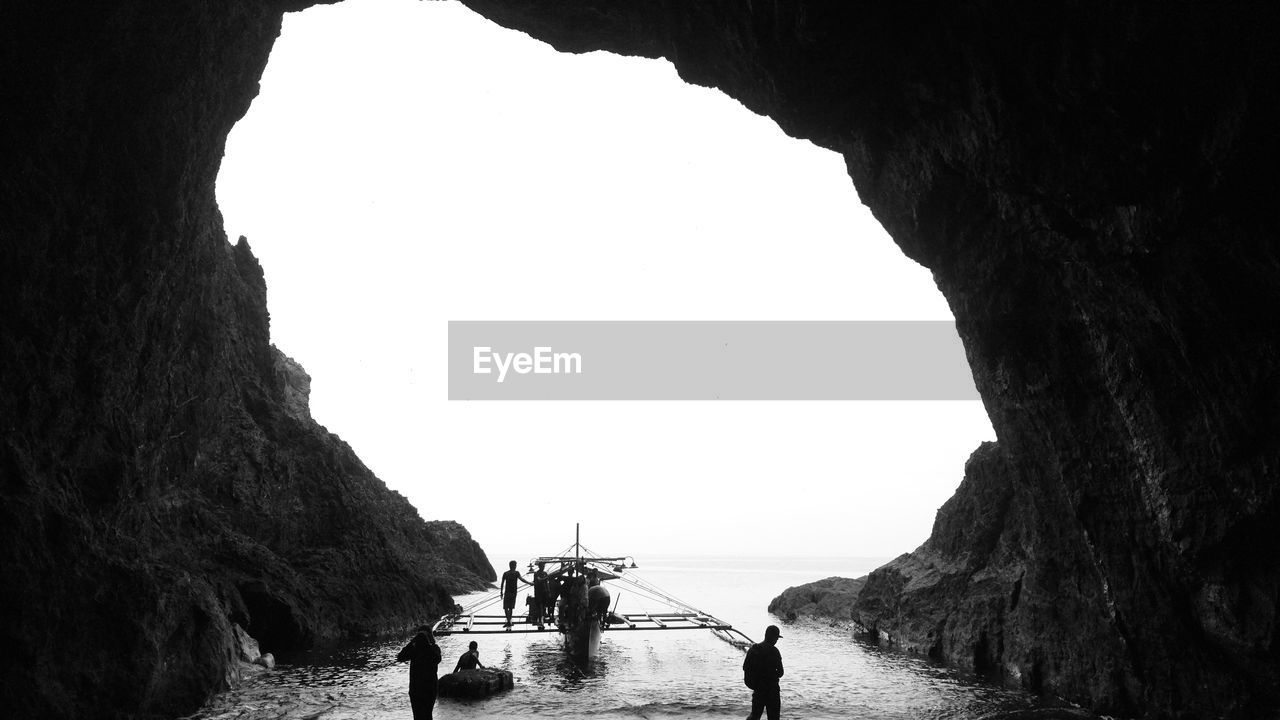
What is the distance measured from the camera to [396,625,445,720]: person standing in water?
1147cm

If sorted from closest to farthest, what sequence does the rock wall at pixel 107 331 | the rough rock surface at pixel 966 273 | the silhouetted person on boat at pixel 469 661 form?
the rough rock surface at pixel 966 273 → the rock wall at pixel 107 331 → the silhouetted person on boat at pixel 469 661

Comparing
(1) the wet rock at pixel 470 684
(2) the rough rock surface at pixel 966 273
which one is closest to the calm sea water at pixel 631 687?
(1) the wet rock at pixel 470 684

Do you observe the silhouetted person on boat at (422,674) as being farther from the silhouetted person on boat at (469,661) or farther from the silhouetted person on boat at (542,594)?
the silhouetted person on boat at (542,594)

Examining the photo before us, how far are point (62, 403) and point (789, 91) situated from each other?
48.4 ft

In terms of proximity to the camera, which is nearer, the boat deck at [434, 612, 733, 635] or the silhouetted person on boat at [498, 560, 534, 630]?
the boat deck at [434, 612, 733, 635]

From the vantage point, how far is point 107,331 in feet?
46.8

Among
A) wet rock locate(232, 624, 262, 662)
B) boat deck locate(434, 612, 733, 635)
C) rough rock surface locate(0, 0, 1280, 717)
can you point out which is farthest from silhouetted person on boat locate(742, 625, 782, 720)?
wet rock locate(232, 624, 262, 662)

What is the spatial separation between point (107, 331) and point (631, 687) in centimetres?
1449

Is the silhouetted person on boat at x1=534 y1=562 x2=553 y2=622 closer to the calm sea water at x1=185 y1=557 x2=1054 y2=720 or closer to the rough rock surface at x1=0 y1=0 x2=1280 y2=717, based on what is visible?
the calm sea water at x1=185 y1=557 x2=1054 y2=720

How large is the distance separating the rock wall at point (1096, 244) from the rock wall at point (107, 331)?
738 cm

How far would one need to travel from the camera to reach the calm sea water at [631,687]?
16062 millimetres

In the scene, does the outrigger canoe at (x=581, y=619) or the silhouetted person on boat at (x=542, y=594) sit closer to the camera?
the outrigger canoe at (x=581, y=619)

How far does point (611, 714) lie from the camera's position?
15.8 m

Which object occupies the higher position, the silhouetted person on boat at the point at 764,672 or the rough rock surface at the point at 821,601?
the silhouetted person on boat at the point at 764,672
